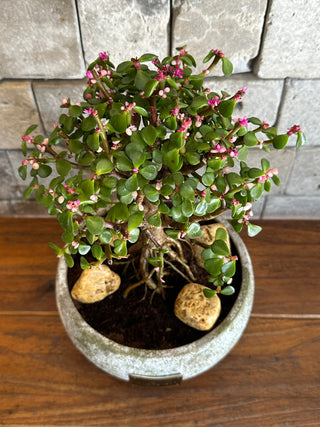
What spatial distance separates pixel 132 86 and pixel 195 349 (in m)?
0.48

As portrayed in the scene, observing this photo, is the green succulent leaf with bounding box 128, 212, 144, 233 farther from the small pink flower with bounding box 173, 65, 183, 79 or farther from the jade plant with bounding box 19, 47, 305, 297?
the small pink flower with bounding box 173, 65, 183, 79

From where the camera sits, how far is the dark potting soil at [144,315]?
839 millimetres

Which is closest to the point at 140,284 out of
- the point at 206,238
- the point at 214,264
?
the point at 206,238

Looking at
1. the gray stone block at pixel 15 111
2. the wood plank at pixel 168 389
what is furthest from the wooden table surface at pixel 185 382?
the gray stone block at pixel 15 111

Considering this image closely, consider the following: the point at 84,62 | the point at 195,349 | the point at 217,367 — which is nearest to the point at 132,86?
the point at 84,62

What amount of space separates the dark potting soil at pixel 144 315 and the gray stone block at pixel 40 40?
452 mm

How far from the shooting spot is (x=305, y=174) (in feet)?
3.97

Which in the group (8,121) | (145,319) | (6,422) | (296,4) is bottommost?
(6,422)

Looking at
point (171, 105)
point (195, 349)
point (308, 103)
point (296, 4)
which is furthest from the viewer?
point (308, 103)

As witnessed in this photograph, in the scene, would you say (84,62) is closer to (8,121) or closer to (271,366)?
(8,121)

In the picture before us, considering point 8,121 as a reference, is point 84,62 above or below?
above

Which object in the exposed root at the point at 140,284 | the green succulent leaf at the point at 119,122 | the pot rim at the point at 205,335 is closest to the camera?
the green succulent leaf at the point at 119,122

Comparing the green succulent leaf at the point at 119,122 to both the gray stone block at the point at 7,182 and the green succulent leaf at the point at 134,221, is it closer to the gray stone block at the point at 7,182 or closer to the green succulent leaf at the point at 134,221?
the green succulent leaf at the point at 134,221

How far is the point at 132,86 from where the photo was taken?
25.8 inches
